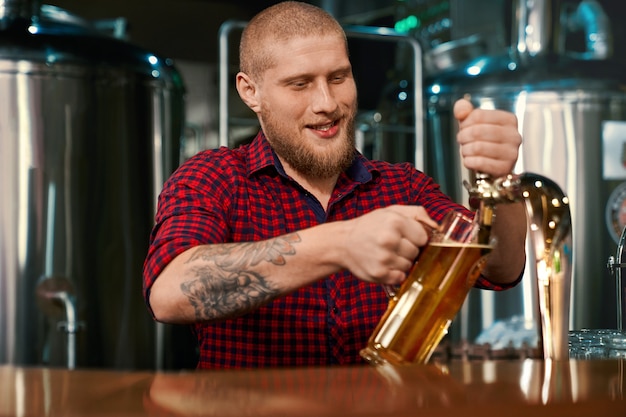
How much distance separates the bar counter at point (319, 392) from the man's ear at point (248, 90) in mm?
1163

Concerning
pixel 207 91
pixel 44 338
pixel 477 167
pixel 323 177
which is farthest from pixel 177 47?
pixel 477 167

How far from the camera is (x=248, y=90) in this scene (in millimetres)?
2068

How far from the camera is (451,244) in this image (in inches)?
46.2

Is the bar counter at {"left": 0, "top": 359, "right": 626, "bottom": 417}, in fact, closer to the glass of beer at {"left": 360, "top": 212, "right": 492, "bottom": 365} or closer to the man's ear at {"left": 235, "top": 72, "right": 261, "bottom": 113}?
the glass of beer at {"left": 360, "top": 212, "right": 492, "bottom": 365}

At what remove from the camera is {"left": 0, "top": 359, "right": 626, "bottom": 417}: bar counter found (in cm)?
73

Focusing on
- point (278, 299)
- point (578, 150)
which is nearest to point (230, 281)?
point (278, 299)

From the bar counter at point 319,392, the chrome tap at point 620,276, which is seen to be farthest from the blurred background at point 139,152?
the bar counter at point 319,392

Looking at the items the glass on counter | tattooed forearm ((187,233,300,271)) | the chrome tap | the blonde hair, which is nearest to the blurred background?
the blonde hair

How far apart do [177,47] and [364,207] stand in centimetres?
425

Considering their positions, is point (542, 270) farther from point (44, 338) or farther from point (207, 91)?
point (207, 91)

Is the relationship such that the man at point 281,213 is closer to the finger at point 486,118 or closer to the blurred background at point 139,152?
the finger at point 486,118

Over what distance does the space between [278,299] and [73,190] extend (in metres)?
1.95

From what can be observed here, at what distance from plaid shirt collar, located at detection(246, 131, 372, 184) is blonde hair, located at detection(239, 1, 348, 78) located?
15 centimetres

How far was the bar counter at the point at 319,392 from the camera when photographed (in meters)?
0.73
